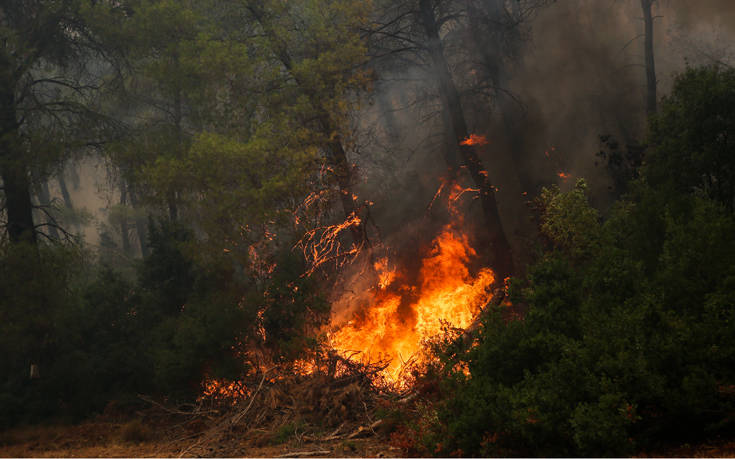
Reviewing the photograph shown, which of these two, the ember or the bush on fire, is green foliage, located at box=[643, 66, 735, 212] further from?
the ember

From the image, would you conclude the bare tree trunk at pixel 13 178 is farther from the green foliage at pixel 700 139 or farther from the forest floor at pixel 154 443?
the green foliage at pixel 700 139

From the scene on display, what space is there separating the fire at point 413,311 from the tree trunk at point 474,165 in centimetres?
111

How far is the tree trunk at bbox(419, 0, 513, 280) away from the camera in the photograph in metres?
16.2

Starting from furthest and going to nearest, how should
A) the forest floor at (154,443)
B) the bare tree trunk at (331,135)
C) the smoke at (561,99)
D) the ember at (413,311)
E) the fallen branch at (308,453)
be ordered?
the smoke at (561,99) < the bare tree trunk at (331,135) < the ember at (413,311) < the forest floor at (154,443) < the fallen branch at (308,453)

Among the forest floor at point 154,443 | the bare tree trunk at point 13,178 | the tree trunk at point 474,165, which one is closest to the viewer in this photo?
the forest floor at point 154,443

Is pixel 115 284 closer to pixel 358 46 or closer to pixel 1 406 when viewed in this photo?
pixel 1 406

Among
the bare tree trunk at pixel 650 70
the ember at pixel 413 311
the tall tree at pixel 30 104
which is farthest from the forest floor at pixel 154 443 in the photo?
the bare tree trunk at pixel 650 70

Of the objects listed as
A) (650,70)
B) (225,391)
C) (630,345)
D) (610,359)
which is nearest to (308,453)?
(225,391)

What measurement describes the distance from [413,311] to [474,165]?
4.98 meters

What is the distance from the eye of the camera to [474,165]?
1655 cm

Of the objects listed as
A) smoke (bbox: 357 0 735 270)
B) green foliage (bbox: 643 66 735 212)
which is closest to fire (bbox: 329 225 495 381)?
smoke (bbox: 357 0 735 270)

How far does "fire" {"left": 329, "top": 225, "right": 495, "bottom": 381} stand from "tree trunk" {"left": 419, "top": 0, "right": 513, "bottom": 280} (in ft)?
3.65

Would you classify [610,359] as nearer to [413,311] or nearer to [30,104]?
[413,311]

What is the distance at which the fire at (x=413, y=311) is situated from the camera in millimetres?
13078
